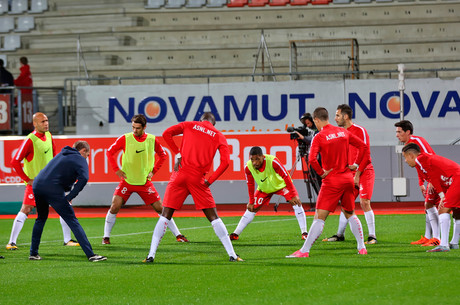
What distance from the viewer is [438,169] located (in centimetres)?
1008

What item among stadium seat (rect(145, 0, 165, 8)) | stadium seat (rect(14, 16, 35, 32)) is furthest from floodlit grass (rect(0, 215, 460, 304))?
stadium seat (rect(14, 16, 35, 32))

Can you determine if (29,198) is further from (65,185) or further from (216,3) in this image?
(216,3)

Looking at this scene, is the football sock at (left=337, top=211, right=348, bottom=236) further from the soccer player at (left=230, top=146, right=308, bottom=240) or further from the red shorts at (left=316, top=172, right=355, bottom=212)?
the red shorts at (left=316, top=172, right=355, bottom=212)

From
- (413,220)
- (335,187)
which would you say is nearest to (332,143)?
(335,187)

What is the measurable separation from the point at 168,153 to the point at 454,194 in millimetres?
12047

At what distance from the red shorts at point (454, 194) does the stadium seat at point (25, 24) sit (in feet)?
76.1

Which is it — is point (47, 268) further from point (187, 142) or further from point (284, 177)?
point (284, 177)

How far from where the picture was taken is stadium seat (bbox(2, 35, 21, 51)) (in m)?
29.0

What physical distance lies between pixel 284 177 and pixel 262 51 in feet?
46.9

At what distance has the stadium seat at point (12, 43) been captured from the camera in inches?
1140

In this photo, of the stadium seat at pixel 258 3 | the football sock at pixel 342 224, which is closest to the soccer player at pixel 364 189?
the football sock at pixel 342 224

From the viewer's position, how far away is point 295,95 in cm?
2283

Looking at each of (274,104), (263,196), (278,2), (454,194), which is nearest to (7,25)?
(278,2)

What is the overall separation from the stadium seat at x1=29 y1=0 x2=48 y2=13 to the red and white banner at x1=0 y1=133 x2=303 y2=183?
35.0ft
